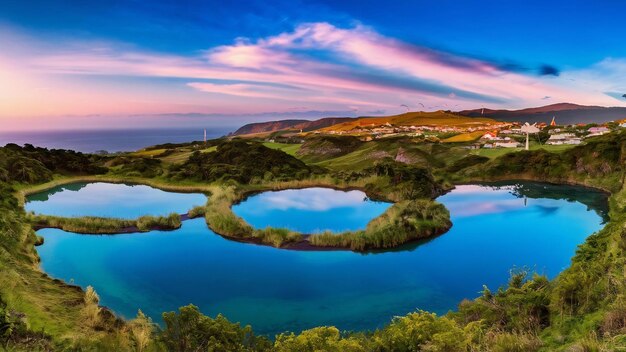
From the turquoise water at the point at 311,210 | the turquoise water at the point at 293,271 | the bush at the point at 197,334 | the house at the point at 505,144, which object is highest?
the house at the point at 505,144

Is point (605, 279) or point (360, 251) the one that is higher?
point (605, 279)

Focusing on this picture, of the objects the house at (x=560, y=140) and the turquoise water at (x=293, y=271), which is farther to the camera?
the house at (x=560, y=140)

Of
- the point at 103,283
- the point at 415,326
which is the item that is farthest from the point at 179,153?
the point at 415,326

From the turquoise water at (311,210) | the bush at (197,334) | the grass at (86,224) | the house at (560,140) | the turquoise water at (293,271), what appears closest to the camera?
the bush at (197,334)

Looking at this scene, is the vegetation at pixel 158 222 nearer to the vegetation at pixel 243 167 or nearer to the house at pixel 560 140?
the vegetation at pixel 243 167

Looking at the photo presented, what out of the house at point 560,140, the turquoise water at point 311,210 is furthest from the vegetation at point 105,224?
the house at point 560,140

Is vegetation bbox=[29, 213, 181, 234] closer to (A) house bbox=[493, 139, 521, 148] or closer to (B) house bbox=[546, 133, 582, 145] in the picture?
(A) house bbox=[493, 139, 521, 148]

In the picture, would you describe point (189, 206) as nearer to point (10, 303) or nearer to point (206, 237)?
point (206, 237)

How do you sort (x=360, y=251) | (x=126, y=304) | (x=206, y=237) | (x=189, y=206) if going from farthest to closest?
(x=189, y=206) < (x=206, y=237) < (x=360, y=251) < (x=126, y=304)

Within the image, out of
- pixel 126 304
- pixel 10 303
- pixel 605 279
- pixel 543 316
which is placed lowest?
pixel 126 304
